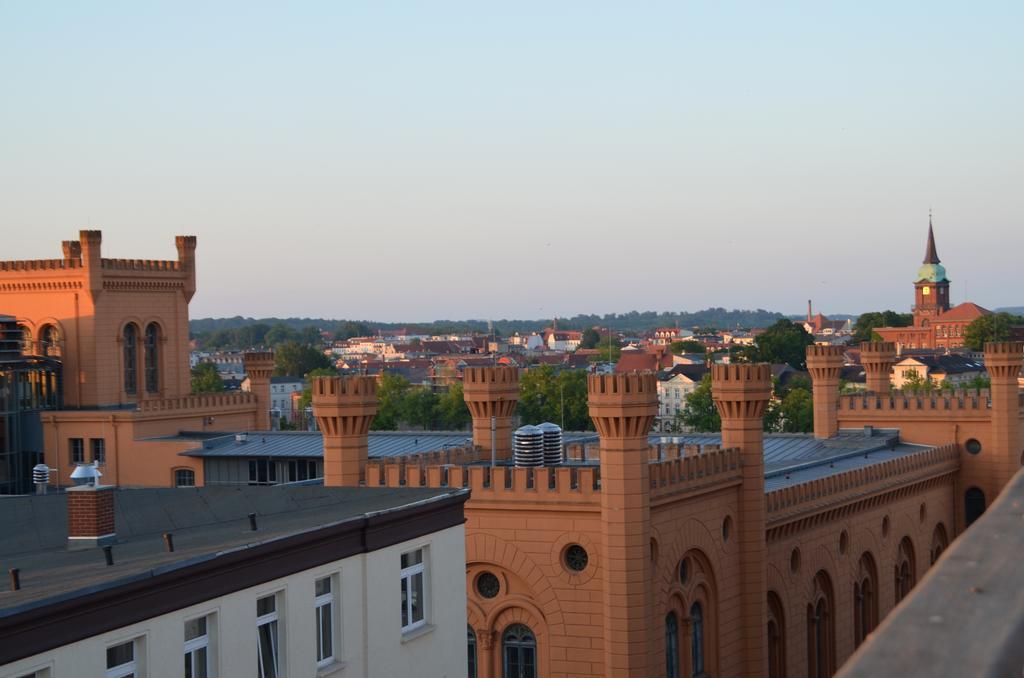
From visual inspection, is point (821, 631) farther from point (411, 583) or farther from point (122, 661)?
point (122, 661)

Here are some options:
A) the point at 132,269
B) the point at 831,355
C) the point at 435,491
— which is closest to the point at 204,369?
the point at 132,269

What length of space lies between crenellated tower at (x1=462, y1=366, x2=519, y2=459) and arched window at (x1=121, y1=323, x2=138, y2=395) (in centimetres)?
3445

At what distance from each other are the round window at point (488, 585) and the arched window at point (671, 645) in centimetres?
399

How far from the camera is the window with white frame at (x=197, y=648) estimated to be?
17.7 metres

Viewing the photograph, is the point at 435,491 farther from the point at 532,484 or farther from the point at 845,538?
the point at 845,538

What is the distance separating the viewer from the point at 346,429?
3347cm

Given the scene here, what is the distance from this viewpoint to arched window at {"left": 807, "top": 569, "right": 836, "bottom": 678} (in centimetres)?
4197

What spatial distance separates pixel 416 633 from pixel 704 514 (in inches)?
527

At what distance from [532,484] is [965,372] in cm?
15925

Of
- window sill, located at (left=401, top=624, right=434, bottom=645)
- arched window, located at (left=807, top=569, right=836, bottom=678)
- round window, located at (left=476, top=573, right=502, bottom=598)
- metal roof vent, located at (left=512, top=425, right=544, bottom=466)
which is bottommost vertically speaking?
arched window, located at (left=807, top=569, right=836, bottom=678)

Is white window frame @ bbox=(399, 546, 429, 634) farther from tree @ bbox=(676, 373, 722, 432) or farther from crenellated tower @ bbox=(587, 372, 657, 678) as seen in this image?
tree @ bbox=(676, 373, 722, 432)

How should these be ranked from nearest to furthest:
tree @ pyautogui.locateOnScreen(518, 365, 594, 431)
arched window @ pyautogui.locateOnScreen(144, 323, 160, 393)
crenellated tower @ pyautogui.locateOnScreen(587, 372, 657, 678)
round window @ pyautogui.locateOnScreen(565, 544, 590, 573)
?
crenellated tower @ pyautogui.locateOnScreen(587, 372, 657, 678), round window @ pyautogui.locateOnScreen(565, 544, 590, 573), arched window @ pyautogui.locateOnScreen(144, 323, 160, 393), tree @ pyautogui.locateOnScreen(518, 365, 594, 431)

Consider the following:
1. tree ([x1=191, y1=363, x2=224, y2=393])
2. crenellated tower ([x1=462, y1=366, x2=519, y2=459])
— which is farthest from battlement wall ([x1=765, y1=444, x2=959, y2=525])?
tree ([x1=191, y1=363, x2=224, y2=393])

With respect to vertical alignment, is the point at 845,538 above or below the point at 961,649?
below
